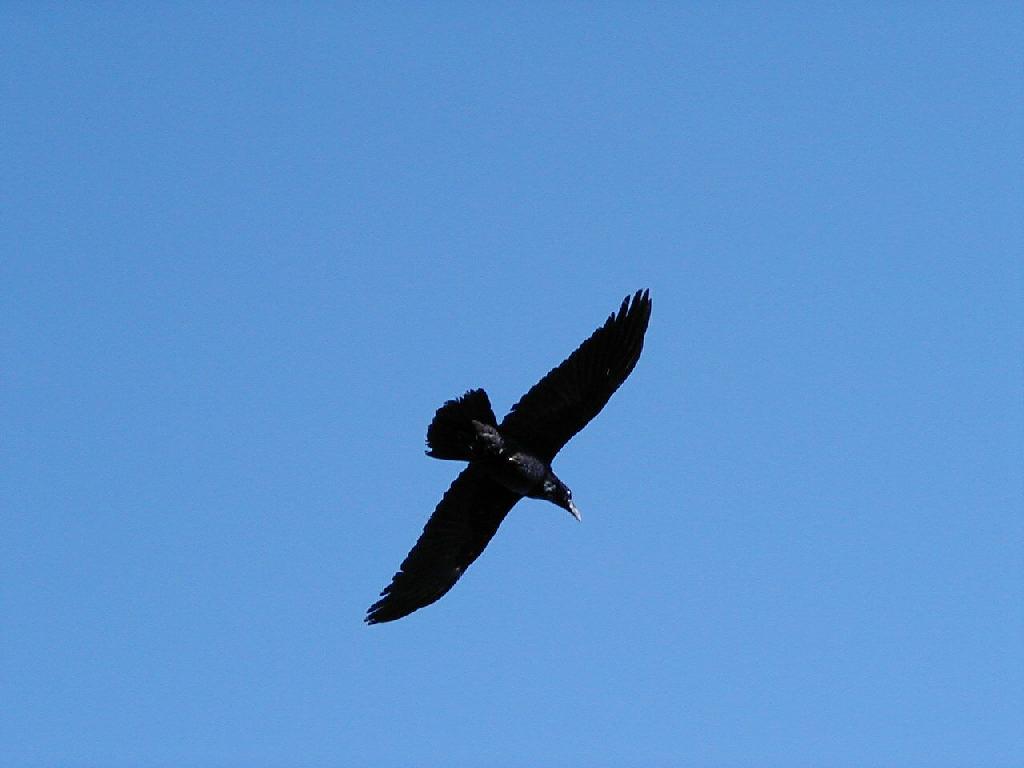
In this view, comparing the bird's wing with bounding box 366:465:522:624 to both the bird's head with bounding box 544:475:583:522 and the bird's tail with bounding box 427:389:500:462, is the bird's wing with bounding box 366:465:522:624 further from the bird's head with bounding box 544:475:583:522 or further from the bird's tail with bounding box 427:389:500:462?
the bird's tail with bounding box 427:389:500:462

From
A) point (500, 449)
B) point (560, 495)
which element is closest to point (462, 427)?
point (500, 449)

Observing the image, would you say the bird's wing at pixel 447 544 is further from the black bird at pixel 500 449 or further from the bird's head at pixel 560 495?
the bird's head at pixel 560 495

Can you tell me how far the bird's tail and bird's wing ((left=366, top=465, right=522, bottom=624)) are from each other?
1069 mm

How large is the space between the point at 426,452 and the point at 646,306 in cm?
278

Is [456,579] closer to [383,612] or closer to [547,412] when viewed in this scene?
[383,612]

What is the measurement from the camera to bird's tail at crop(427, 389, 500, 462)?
15805mm

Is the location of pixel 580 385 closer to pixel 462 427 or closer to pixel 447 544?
pixel 462 427

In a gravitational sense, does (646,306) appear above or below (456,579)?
above

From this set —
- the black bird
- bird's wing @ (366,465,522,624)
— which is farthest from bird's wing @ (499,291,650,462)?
bird's wing @ (366,465,522,624)

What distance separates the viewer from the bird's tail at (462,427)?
1580cm

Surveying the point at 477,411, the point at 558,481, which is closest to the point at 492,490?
the point at 558,481

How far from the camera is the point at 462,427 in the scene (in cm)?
1603

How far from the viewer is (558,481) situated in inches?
681

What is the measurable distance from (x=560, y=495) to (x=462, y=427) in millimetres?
1931
